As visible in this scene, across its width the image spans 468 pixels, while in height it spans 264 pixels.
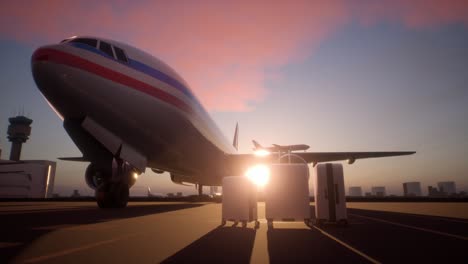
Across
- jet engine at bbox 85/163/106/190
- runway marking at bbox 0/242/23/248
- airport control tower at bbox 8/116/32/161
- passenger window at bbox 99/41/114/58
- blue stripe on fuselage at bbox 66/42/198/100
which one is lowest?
runway marking at bbox 0/242/23/248

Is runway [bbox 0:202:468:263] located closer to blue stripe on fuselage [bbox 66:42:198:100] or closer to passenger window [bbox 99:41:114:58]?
blue stripe on fuselage [bbox 66:42:198:100]

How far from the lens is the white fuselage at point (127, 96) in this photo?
8659 mm

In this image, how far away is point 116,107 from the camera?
32.2 ft

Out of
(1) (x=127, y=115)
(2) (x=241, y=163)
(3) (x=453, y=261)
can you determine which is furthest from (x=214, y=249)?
(2) (x=241, y=163)

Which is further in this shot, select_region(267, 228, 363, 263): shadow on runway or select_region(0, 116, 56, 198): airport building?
select_region(0, 116, 56, 198): airport building

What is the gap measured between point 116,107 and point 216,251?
7.32 m

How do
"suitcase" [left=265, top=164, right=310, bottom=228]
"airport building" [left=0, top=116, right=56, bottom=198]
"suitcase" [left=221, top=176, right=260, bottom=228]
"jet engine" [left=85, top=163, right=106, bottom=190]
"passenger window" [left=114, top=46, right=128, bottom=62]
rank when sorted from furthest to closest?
"airport building" [left=0, top=116, right=56, bottom=198] < "jet engine" [left=85, top=163, right=106, bottom=190] < "passenger window" [left=114, top=46, right=128, bottom=62] < "suitcase" [left=221, top=176, right=260, bottom=228] < "suitcase" [left=265, top=164, right=310, bottom=228]

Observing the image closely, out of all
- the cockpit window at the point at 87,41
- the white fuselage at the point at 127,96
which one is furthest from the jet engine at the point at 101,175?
the cockpit window at the point at 87,41

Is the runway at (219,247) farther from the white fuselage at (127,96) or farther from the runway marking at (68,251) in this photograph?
the white fuselage at (127,96)

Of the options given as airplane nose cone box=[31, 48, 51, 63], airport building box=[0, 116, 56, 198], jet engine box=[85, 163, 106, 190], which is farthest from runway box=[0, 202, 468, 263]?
airport building box=[0, 116, 56, 198]

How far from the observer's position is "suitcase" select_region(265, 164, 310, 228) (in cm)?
777

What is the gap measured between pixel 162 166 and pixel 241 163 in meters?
9.04

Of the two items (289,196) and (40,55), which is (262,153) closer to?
(289,196)

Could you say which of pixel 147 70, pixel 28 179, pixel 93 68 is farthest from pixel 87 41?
pixel 28 179
